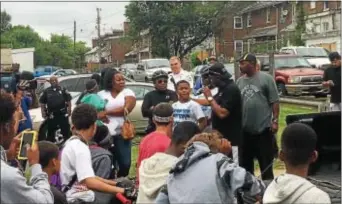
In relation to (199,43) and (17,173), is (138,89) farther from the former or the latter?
(199,43)

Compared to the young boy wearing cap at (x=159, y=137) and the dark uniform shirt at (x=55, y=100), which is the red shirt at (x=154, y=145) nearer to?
the young boy wearing cap at (x=159, y=137)

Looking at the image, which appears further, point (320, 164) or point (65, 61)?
point (65, 61)

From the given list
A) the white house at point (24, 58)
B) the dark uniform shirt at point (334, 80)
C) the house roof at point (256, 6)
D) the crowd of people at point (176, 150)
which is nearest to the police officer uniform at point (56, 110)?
the crowd of people at point (176, 150)

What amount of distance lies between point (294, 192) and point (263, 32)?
6333cm

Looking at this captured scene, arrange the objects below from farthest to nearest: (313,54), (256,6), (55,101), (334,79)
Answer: (256,6) → (313,54) → (55,101) → (334,79)

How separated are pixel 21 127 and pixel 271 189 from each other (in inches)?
276

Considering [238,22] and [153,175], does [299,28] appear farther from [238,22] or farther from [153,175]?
[153,175]

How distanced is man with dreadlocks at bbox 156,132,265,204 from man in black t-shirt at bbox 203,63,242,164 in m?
3.14

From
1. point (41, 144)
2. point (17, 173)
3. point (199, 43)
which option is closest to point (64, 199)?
point (41, 144)

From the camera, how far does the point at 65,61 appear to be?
9056cm

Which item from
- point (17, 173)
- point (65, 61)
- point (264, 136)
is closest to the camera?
point (17, 173)

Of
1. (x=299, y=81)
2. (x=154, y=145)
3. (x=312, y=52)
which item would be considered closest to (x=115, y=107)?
(x=154, y=145)

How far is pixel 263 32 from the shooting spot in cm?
6556

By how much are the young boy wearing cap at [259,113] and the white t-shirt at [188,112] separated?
1.97 feet
